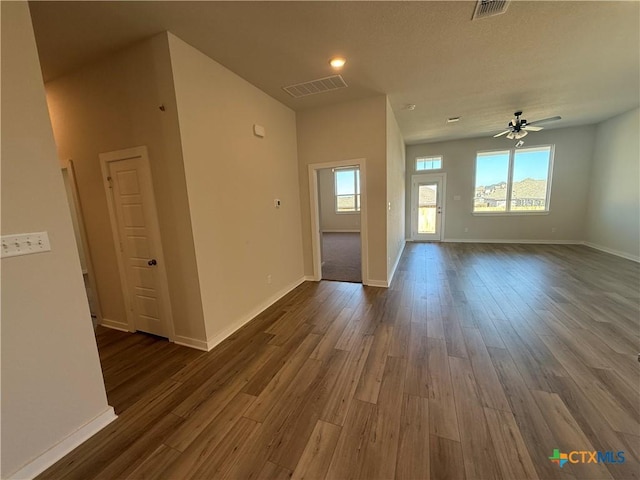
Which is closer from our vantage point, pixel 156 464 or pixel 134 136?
pixel 156 464

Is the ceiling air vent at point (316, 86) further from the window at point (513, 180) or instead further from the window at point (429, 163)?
the window at point (513, 180)

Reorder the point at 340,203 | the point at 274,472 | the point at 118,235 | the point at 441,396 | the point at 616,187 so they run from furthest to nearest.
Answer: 1. the point at 340,203
2. the point at 616,187
3. the point at 118,235
4. the point at 441,396
5. the point at 274,472

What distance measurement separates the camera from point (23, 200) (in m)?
1.42

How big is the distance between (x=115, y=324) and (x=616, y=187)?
9.77 meters

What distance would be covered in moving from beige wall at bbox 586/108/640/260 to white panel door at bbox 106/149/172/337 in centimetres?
846

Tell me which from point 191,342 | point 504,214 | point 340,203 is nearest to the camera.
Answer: point 191,342

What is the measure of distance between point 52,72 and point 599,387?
19.1 ft

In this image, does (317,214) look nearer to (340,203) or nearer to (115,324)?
(115,324)

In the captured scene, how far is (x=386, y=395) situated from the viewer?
1.94m

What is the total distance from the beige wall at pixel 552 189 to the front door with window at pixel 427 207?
0.65 ft

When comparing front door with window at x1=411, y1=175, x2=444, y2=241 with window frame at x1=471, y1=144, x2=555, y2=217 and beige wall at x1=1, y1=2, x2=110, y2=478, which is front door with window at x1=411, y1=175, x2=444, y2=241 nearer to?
window frame at x1=471, y1=144, x2=555, y2=217

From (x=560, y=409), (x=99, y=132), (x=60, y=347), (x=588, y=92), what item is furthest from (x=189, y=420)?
(x=588, y=92)

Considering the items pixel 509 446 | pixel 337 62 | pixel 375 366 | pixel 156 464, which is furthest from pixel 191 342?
pixel 337 62

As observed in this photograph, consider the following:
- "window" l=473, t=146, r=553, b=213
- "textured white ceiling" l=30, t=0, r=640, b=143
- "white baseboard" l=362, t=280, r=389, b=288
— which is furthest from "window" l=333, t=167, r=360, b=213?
"textured white ceiling" l=30, t=0, r=640, b=143
